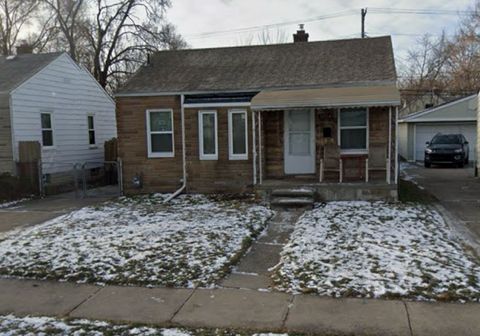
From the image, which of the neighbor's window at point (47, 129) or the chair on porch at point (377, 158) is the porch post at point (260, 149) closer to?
the chair on porch at point (377, 158)

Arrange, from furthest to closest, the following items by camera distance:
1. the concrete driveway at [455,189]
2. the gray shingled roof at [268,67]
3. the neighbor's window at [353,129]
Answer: the gray shingled roof at [268,67], the neighbor's window at [353,129], the concrete driveway at [455,189]

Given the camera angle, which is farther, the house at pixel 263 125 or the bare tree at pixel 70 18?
the bare tree at pixel 70 18

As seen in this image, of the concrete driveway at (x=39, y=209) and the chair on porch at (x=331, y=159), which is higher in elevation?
the chair on porch at (x=331, y=159)

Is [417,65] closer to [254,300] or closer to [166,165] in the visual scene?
[166,165]

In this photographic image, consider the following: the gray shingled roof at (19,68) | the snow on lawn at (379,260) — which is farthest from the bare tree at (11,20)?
the snow on lawn at (379,260)

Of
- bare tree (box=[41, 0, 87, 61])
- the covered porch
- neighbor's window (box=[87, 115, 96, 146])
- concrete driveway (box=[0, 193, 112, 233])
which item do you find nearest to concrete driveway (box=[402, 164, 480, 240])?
the covered porch

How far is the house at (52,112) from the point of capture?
567 inches

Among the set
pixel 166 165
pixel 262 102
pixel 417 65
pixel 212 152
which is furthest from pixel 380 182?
pixel 417 65

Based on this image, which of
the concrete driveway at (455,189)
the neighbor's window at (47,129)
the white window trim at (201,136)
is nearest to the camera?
the concrete driveway at (455,189)

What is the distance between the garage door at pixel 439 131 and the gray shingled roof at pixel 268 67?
40.9 ft

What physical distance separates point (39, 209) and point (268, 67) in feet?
24.9

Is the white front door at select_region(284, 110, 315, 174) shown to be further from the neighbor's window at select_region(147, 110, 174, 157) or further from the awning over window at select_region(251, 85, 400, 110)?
the neighbor's window at select_region(147, 110, 174, 157)

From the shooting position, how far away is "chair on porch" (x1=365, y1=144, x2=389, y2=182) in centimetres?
1204

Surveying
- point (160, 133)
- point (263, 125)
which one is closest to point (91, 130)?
point (160, 133)
